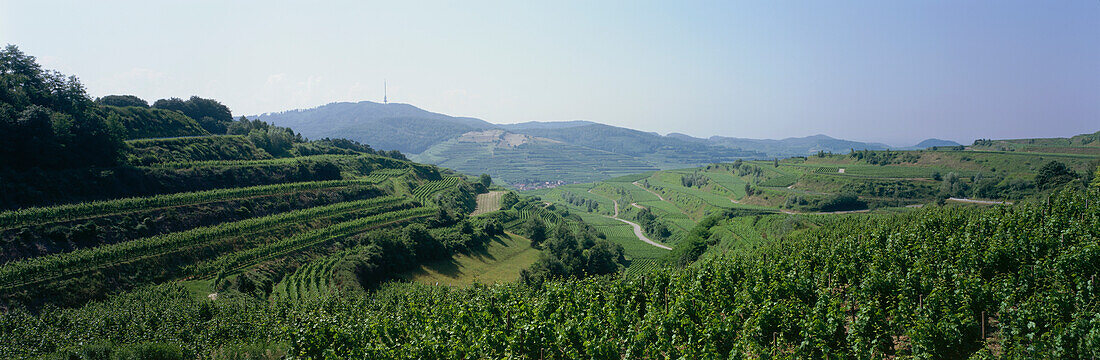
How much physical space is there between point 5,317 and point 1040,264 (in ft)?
179

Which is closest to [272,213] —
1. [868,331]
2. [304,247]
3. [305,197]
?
[305,197]

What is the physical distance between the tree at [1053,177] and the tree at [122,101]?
14663cm

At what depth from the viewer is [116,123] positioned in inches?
2148

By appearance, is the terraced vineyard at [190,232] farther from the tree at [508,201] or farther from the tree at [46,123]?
Result: the tree at [508,201]

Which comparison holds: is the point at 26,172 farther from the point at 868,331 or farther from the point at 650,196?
the point at 650,196

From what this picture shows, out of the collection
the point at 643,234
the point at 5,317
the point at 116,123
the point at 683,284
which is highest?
the point at 116,123

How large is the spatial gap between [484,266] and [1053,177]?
7439cm

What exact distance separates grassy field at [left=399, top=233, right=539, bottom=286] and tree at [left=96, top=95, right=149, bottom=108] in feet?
249

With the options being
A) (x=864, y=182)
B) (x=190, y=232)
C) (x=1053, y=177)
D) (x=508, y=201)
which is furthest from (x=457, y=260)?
(x=864, y=182)

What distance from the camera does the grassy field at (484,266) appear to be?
49.3 metres

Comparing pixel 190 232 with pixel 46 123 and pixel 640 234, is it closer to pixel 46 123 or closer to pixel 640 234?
pixel 46 123

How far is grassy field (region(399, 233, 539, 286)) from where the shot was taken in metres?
49.3

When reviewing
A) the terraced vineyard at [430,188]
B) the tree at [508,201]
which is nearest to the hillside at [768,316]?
the terraced vineyard at [430,188]

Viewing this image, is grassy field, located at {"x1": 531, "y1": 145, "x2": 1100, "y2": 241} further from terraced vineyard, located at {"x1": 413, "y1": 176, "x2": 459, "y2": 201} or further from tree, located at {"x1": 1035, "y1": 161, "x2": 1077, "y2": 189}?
terraced vineyard, located at {"x1": 413, "y1": 176, "x2": 459, "y2": 201}
